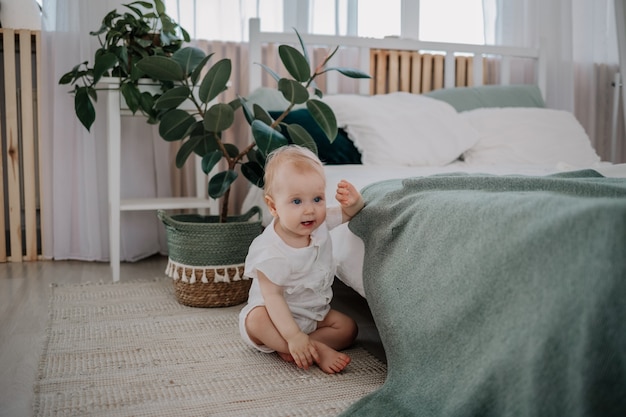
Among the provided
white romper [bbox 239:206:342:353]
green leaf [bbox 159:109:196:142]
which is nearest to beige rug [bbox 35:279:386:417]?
white romper [bbox 239:206:342:353]

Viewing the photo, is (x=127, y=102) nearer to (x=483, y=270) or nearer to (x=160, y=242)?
(x=160, y=242)

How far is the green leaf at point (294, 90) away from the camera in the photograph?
1.78 metres

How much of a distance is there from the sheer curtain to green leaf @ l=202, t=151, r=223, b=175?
1791mm

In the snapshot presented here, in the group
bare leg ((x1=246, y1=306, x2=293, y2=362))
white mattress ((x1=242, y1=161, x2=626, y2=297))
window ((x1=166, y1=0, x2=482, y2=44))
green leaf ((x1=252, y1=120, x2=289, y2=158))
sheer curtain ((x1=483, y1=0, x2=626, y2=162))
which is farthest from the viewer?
sheer curtain ((x1=483, y1=0, x2=626, y2=162))

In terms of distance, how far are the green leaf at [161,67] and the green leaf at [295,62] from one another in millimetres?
318

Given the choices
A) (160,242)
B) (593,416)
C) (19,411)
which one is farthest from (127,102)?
(593,416)

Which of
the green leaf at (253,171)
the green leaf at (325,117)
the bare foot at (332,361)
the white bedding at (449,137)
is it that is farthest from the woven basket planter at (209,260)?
the bare foot at (332,361)

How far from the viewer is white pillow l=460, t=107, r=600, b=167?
7.84 ft

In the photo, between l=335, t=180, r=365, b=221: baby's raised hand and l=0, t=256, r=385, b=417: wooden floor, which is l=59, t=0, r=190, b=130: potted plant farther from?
l=335, t=180, r=365, b=221: baby's raised hand

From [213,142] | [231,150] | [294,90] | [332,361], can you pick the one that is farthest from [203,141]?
[332,361]

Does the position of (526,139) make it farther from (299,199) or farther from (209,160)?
(299,199)

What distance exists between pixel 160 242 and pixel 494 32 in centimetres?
190

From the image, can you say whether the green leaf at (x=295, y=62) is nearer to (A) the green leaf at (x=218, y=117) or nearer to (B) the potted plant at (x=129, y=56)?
(A) the green leaf at (x=218, y=117)

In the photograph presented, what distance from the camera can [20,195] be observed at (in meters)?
Result: 2.69
